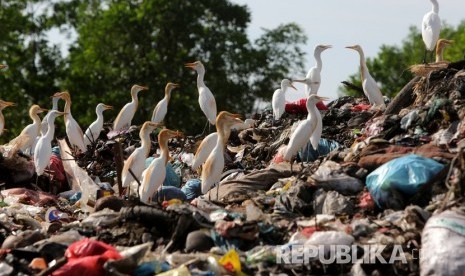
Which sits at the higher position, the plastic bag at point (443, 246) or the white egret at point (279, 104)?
the white egret at point (279, 104)

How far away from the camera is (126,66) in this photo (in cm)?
3450

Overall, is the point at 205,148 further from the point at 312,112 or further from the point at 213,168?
the point at 213,168

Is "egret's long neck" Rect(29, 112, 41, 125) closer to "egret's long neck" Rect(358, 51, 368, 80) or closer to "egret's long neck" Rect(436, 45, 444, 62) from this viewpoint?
"egret's long neck" Rect(358, 51, 368, 80)

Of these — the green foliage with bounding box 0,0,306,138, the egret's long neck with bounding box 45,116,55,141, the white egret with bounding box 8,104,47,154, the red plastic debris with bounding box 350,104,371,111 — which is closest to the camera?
the egret's long neck with bounding box 45,116,55,141

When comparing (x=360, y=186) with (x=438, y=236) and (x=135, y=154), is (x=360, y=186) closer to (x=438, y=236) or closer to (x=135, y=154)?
(x=438, y=236)

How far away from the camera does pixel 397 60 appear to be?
151 feet

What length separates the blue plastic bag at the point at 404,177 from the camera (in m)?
10.2

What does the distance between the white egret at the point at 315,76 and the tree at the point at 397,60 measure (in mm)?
20562

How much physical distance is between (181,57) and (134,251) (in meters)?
24.6

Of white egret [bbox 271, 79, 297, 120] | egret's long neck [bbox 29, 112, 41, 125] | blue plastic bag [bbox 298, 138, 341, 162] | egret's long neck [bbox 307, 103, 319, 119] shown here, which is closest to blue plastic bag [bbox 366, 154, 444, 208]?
egret's long neck [bbox 307, 103, 319, 119]

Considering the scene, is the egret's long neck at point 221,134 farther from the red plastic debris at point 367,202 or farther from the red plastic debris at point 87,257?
the red plastic debris at point 87,257

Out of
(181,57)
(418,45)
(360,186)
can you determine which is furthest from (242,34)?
(360,186)

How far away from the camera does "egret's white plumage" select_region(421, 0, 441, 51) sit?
18141 mm

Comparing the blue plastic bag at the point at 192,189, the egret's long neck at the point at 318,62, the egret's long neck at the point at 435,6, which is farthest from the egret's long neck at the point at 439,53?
the blue plastic bag at the point at 192,189
